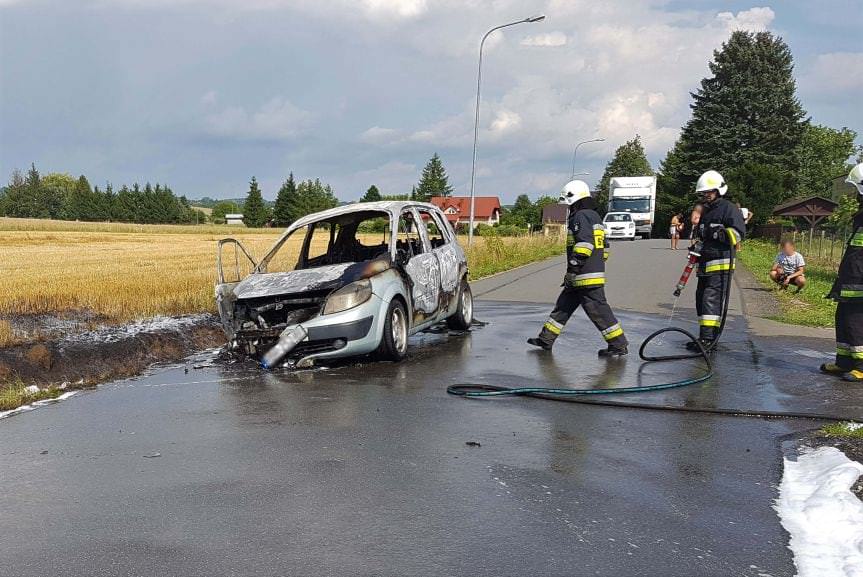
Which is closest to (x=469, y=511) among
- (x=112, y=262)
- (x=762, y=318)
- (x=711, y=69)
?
(x=762, y=318)

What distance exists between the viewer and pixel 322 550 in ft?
11.8

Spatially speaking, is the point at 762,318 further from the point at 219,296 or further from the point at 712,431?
the point at 219,296

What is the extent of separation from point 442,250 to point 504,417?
4.35 metres

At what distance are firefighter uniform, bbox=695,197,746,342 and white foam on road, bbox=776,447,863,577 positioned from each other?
3620 millimetres

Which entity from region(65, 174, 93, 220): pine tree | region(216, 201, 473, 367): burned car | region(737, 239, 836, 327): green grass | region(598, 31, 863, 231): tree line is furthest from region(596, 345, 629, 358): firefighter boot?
region(65, 174, 93, 220): pine tree

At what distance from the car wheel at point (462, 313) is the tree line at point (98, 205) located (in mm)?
101712

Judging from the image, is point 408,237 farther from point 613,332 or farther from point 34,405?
point 34,405

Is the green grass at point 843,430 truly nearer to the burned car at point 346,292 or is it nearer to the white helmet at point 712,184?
the white helmet at point 712,184

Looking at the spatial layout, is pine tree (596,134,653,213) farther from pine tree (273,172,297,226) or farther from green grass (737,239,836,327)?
green grass (737,239,836,327)

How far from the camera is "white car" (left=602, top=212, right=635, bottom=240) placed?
4444 centimetres

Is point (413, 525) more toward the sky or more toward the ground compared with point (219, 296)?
more toward the ground

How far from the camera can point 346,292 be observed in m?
7.88

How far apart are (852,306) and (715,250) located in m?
1.72

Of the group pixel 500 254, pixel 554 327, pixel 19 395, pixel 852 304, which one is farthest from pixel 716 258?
pixel 500 254
